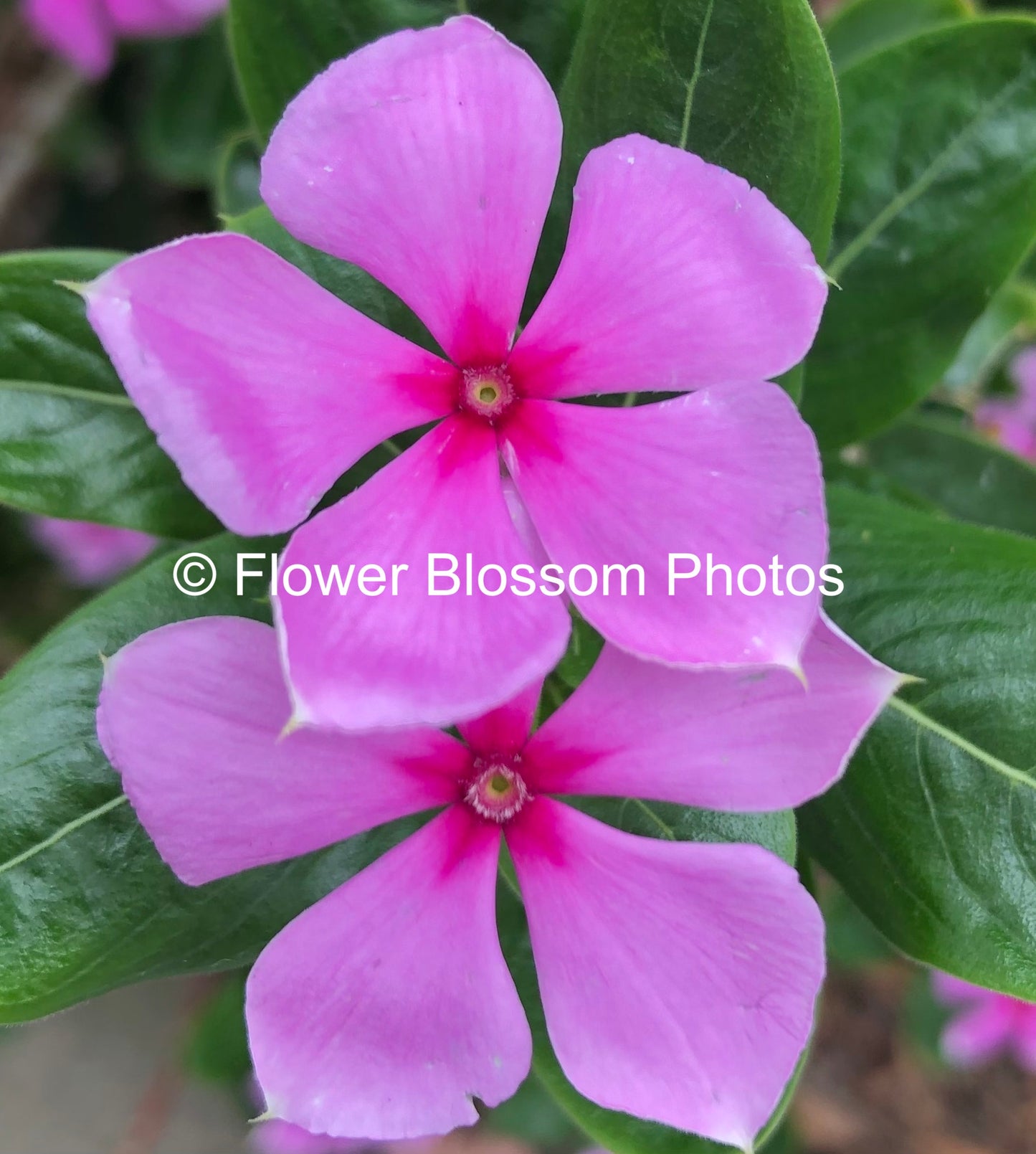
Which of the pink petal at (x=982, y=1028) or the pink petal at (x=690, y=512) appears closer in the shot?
the pink petal at (x=690, y=512)

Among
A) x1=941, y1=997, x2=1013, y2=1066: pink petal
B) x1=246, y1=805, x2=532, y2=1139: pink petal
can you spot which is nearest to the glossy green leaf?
x1=246, y1=805, x2=532, y2=1139: pink petal

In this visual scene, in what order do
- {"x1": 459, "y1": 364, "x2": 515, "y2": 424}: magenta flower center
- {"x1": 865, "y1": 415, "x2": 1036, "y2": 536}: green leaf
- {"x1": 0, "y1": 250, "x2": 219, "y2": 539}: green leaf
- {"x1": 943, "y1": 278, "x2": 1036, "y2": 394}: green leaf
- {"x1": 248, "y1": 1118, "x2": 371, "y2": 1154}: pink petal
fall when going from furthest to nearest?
1. {"x1": 248, "y1": 1118, "x2": 371, "y2": 1154}: pink petal
2. {"x1": 943, "y1": 278, "x2": 1036, "y2": 394}: green leaf
3. {"x1": 865, "y1": 415, "x2": 1036, "y2": 536}: green leaf
4. {"x1": 0, "y1": 250, "x2": 219, "y2": 539}: green leaf
5. {"x1": 459, "y1": 364, "x2": 515, "y2": 424}: magenta flower center

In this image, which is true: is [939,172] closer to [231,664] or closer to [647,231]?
[647,231]

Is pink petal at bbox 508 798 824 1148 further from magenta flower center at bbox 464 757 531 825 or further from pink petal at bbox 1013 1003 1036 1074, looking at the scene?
pink petal at bbox 1013 1003 1036 1074

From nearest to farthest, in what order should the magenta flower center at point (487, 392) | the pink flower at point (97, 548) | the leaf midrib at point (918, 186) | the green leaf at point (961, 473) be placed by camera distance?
the magenta flower center at point (487, 392) → the leaf midrib at point (918, 186) → the green leaf at point (961, 473) → the pink flower at point (97, 548)

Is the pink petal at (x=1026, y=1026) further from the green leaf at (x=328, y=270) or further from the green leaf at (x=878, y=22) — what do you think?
the green leaf at (x=328, y=270)

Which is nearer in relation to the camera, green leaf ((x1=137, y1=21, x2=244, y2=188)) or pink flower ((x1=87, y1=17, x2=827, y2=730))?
pink flower ((x1=87, y1=17, x2=827, y2=730))

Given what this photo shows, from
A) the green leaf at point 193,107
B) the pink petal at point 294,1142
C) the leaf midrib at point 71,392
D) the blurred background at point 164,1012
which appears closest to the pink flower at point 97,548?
the blurred background at point 164,1012
